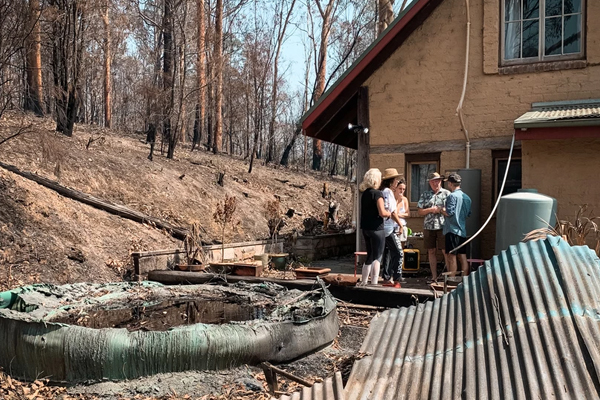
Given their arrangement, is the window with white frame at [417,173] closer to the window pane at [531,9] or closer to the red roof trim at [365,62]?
the red roof trim at [365,62]

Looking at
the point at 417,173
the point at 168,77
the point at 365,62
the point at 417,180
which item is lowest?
the point at 417,180

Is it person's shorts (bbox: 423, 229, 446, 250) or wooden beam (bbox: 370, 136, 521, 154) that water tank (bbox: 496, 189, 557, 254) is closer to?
person's shorts (bbox: 423, 229, 446, 250)

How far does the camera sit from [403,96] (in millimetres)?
10492

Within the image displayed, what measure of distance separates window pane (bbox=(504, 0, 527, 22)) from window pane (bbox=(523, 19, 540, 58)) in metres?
0.21

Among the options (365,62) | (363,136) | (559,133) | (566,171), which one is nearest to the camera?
(559,133)

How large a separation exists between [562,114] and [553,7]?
8.02ft

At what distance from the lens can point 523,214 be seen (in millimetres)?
7887

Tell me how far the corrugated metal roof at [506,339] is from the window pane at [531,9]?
7.65m

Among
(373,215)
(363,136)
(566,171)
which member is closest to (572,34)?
(566,171)

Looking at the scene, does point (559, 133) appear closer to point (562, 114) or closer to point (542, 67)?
point (562, 114)

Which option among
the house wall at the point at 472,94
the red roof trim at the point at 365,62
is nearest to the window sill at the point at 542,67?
the house wall at the point at 472,94

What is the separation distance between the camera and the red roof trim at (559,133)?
802cm

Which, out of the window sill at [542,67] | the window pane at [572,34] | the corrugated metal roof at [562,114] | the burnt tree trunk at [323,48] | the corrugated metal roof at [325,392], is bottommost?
the corrugated metal roof at [325,392]

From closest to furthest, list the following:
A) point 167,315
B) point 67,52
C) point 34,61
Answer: point 167,315
point 67,52
point 34,61
